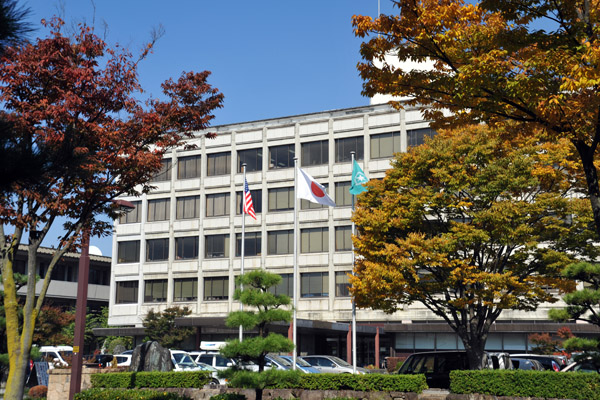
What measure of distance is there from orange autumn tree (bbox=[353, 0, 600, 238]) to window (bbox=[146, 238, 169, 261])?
48110mm

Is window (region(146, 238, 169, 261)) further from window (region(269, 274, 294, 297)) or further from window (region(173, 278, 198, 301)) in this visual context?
window (region(269, 274, 294, 297))

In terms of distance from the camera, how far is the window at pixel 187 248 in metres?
57.8

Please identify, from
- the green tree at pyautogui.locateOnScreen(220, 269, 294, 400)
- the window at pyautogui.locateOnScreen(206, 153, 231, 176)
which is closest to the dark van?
the green tree at pyautogui.locateOnScreen(220, 269, 294, 400)

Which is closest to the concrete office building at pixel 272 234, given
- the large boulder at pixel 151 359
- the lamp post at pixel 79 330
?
the large boulder at pixel 151 359

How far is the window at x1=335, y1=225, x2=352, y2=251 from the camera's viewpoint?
5199 centimetres

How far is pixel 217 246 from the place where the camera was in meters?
56.9

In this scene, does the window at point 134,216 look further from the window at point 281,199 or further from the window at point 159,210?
the window at point 281,199

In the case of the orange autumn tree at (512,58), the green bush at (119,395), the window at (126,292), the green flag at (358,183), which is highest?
the green flag at (358,183)

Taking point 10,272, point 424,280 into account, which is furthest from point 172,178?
point 10,272

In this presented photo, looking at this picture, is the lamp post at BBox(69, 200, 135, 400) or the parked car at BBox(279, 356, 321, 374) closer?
the lamp post at BBox(69, 200, 135, 400)

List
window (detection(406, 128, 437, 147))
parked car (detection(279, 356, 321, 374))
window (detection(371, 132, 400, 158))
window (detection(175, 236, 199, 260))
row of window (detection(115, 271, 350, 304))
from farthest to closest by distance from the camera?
window (detection(175, 236, 199, 260))
row of window (detection(115, 271, 350, 304))
window (detection(371, 132, 400, 158))
window (detection(406, 128, 437, 147))
parked car (detection(279, 356, 321, 374))

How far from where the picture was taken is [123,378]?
25672mm

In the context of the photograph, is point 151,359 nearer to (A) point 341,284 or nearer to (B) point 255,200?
(A) point 341,284

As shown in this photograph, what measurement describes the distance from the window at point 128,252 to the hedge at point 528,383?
41.5m
